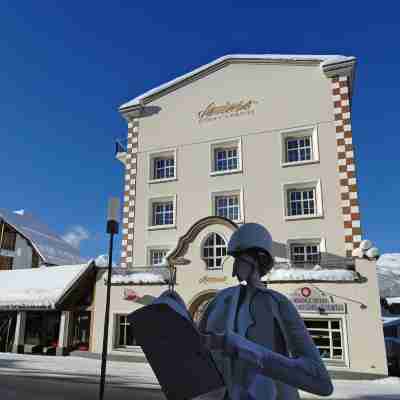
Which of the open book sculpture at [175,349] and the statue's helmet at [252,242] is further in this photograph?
the statue's helmet at [252,242]

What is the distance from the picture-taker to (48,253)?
32781mm

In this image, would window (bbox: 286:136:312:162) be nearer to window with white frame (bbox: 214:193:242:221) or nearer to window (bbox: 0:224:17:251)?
window with white frame (bbox: 214:193:242:221)

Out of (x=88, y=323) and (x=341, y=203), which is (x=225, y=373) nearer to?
(x=341, y=203)

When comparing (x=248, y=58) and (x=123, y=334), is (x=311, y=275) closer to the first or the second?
(x=123, y=334)

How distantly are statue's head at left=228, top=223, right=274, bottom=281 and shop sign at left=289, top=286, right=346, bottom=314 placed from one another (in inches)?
510

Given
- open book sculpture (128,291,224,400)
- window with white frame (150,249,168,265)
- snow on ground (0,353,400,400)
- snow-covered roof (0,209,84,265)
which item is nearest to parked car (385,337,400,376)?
snow on ground (0,353,400,400)

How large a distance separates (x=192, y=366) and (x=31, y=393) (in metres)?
11.0

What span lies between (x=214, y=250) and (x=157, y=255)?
3555 mm

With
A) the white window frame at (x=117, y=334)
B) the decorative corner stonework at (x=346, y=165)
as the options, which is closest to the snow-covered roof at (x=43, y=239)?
the white window frame at (x=117, y=334)

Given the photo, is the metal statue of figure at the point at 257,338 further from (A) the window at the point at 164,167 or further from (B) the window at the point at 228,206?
(A) the window at the point at 164,167

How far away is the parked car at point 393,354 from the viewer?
1537 cm

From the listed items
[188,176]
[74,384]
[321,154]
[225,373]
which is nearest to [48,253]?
[188,176]

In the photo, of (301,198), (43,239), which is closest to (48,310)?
(301,198)

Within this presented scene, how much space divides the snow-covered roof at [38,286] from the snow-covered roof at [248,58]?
940 cm
